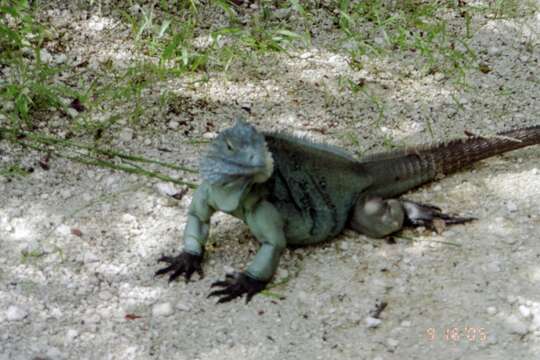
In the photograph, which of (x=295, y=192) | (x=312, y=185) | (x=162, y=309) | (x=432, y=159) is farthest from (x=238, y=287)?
(x=432, y=159)

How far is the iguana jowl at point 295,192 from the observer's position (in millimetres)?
4738

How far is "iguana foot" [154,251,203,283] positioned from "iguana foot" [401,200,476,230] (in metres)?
1.39

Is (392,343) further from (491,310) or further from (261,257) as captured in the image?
(261,257)

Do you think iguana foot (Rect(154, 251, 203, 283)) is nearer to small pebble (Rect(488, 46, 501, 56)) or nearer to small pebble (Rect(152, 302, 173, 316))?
small pebble (Rect(152, 302, 173, 316))

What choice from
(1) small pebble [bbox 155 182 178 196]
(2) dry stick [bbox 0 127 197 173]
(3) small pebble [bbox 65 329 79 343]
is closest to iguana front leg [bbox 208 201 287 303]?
(3) small pebble [bbox 65 329 79 343]

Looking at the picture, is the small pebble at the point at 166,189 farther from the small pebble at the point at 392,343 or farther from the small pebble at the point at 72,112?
the small pebble at the point at 392,343

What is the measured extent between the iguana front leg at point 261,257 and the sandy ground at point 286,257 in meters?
0.09

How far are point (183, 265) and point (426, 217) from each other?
1594 millimetres

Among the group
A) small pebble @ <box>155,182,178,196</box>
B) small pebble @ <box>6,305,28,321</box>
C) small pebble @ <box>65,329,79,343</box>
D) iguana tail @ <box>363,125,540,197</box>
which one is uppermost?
iguana tail @ <box>363,125,540,197</box>

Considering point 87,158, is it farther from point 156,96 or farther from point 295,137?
point 295,137

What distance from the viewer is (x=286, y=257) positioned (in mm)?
5312

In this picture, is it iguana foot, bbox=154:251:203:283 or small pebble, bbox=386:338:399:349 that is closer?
small pebble, bbox=386:338:399:349

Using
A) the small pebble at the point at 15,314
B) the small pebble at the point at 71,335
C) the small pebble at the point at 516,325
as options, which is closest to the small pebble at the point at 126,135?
the small pebble at the point at 15,314

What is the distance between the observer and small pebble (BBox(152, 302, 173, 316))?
479cm
